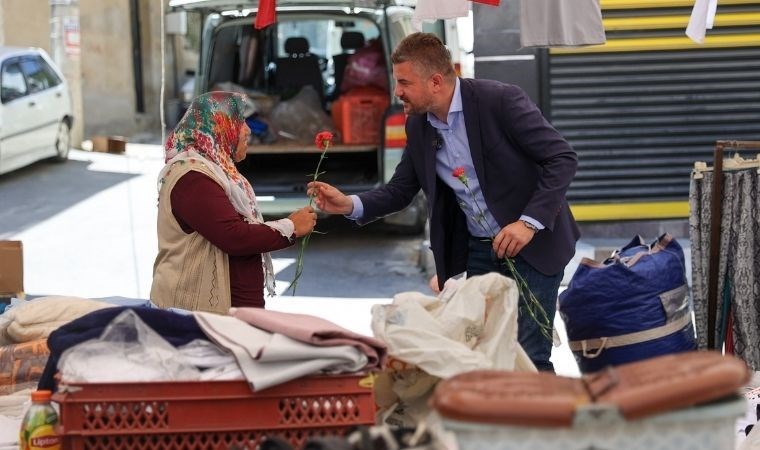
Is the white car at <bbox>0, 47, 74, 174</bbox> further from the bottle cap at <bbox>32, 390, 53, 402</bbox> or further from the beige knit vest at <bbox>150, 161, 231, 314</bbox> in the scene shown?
the bottle cap at <bbox>32, 390, 53, 402</bbox>

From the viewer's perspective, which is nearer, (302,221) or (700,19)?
(302,221)

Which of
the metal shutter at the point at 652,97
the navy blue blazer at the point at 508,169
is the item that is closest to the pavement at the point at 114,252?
the metal shutter at the point at 652,97

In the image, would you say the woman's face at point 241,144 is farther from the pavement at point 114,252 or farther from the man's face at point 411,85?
the pavement at point 114,252

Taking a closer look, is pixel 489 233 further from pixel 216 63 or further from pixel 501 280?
pixel 216 63

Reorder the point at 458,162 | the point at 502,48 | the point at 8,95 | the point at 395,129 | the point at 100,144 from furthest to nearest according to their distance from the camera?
the point at 100,144, the point at 8,95, the point at 395,129, the point at 502,48, the point at 458,162

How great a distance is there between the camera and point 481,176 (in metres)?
4.44

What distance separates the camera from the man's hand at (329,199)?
14.2ft

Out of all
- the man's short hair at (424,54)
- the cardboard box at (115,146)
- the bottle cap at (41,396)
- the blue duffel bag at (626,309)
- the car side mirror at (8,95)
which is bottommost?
the cardboard box at (115,146)

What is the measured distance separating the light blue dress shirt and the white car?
989cm

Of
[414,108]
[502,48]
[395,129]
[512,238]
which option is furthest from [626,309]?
[395,129]

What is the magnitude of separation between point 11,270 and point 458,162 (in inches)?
86.3

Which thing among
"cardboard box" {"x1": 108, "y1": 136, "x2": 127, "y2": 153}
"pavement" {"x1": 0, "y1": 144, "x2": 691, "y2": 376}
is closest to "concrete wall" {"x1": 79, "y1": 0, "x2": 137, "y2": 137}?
"cardboard box" {"x1": 108, "y1": 136, "x2": 127, "y2": 153}

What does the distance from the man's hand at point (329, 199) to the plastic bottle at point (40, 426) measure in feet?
4.96

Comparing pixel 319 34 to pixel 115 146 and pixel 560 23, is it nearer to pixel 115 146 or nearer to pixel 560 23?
pixel 115 146
